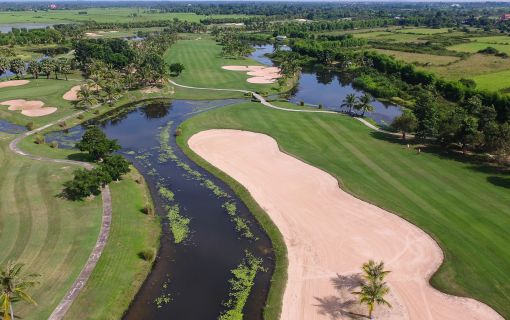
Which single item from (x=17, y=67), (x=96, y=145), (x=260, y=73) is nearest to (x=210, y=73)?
(x=260, y=73)

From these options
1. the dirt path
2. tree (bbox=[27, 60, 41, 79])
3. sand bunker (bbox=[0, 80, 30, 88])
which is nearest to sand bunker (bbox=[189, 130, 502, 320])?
the dirt path

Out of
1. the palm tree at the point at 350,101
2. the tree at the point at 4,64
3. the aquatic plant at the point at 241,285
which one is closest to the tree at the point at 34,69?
the tree at the point at 4,64

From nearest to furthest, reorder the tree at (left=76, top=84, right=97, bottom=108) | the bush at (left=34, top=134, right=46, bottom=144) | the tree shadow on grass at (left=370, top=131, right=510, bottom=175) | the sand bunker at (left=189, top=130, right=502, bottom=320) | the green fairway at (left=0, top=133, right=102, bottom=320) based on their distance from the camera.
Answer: the sand bunker at (left=189, top=130, right=502, bottom=320) → the green fairway at (left=0, top=133, right=102, bottom=320) → the tree shadow on grass at (left=370, top=131, right=510, bottom=175) → the bush at (left=34, top=134, right=46, bottom=144) → the tree at (left=76, top=84, right=97, bottom=108)

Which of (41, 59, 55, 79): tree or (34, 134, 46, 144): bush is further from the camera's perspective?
(41, 59, 55, 79): tree

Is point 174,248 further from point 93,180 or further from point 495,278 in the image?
point 495,278

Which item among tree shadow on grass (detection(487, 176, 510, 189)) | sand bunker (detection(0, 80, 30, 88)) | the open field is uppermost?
the open field

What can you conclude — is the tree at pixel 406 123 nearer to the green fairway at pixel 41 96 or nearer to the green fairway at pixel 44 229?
the green fairway at pixel 44 229

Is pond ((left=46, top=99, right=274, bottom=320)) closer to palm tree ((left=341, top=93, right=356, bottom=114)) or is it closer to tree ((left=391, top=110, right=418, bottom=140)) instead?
tree ((left=391, top=110, right=418, bottom=140))
